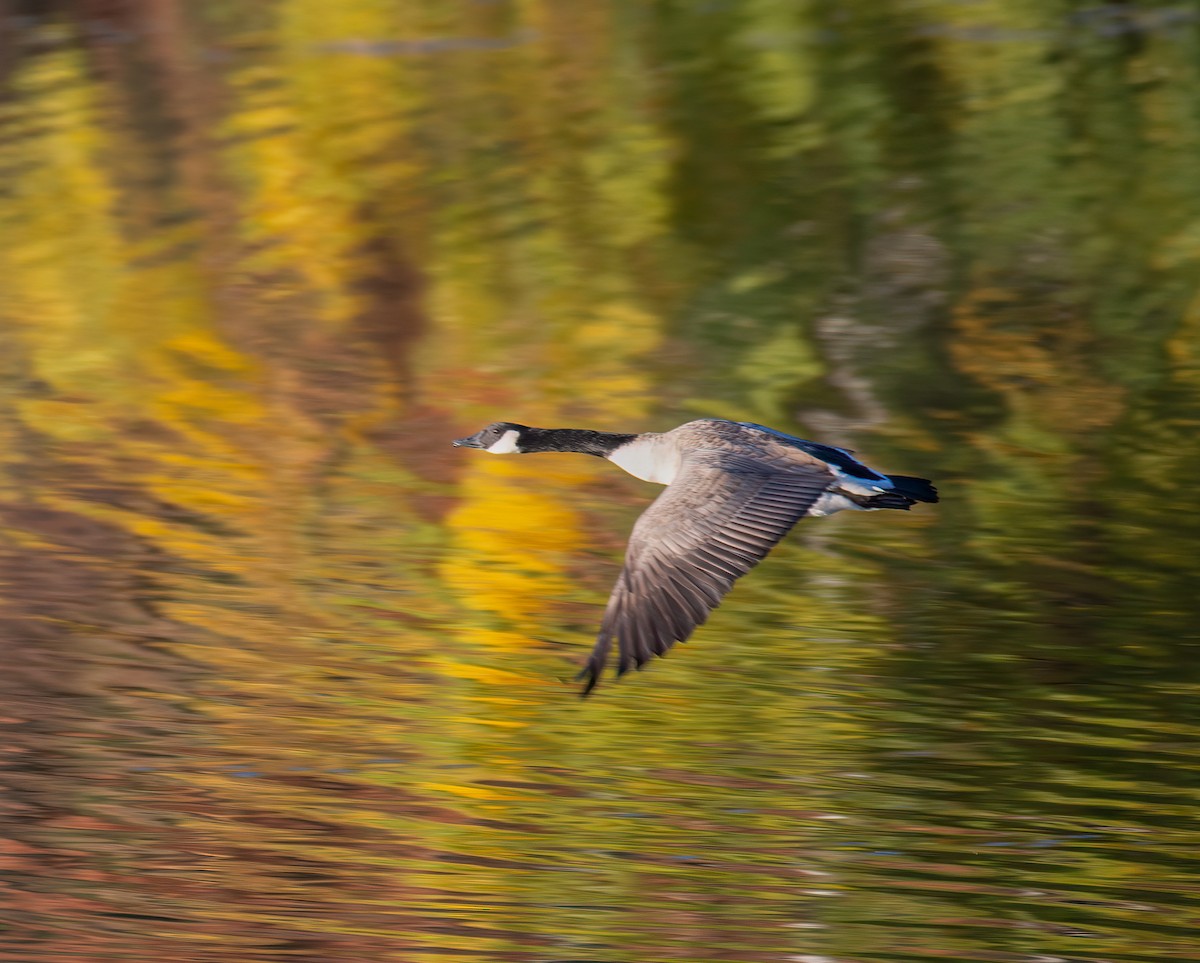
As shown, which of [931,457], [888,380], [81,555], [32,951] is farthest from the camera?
[888,380]

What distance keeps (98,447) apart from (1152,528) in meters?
8.60

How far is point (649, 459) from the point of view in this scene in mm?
10266

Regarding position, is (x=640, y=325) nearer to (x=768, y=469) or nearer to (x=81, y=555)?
(x=81, y=555)

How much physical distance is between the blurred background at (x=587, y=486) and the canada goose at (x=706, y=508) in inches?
55.0

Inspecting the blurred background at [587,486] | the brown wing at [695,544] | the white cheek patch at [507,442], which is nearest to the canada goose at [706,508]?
the brown wing at [695,544]

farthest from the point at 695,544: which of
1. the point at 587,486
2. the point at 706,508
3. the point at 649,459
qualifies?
the point at 587,486

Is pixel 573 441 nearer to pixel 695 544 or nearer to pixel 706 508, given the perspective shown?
pixel 706 508

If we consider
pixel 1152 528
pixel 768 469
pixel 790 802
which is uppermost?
pixel 768 469

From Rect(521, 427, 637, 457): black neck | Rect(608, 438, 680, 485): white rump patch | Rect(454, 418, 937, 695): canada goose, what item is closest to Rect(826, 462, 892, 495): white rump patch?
Rect(454, 418, 937, 695): canada goose

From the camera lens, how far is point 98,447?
16078 mm

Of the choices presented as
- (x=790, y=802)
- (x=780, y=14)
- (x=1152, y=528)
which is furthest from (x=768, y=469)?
(x=780, y=14)

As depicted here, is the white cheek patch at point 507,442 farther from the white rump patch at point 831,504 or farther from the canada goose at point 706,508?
the white rump patch at point 831,504

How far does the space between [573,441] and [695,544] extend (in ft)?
9.29

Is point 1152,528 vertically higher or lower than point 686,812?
lower
